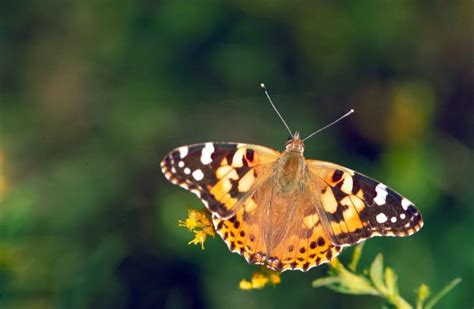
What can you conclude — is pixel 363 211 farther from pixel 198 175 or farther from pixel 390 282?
pixel 198 175

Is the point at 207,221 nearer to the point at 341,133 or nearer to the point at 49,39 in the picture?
the point at 341,133

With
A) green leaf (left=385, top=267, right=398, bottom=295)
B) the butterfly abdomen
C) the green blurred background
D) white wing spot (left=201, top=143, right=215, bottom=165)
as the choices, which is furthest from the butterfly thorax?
the green blurred background

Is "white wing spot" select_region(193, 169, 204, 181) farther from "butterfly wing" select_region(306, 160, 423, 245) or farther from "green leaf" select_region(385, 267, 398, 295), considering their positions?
"green leaf" select_region(385, 267, 398, 295)

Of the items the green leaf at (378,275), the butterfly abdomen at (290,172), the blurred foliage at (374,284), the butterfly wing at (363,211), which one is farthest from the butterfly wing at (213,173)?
the green leaf at (378,275)

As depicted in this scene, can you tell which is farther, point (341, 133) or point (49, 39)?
point (49, 39)

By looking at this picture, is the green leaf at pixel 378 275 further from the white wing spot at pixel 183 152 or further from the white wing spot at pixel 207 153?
the white wing spot at pixel 183 152

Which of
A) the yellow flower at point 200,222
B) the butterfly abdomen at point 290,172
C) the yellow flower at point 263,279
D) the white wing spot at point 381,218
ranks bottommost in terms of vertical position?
the yellow flower at point 263,279

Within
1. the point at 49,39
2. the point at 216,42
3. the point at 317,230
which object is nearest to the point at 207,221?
the point at 317,230

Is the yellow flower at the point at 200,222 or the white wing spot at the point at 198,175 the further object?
the yellow flower at the point at 200,222
